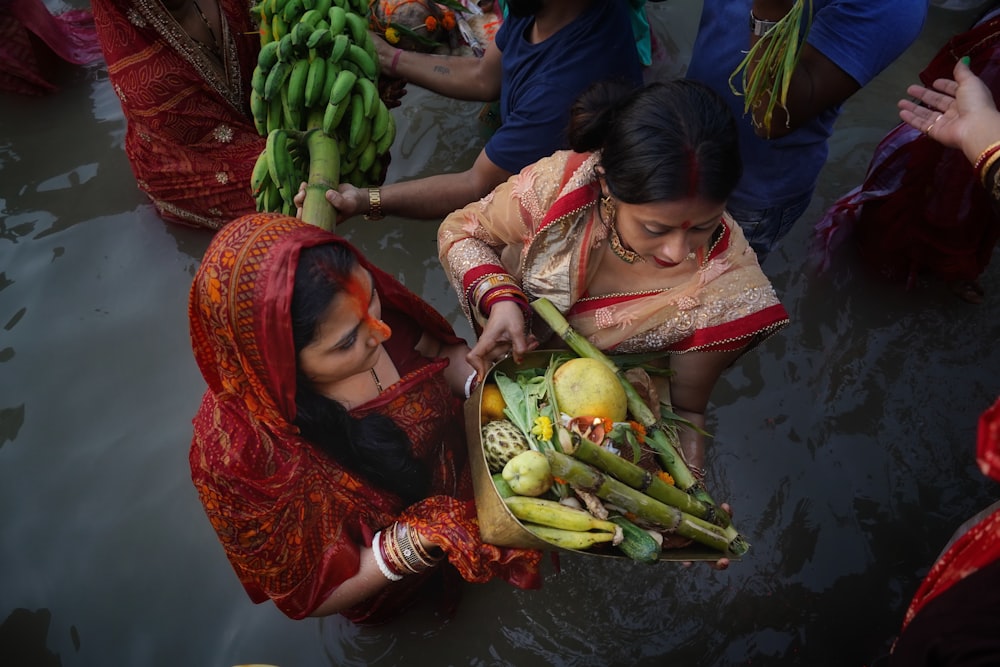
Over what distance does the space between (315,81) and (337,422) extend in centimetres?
115

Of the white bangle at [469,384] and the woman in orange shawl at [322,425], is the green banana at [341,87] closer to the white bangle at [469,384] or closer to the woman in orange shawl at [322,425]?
the woman in orange shawl at [322,425]

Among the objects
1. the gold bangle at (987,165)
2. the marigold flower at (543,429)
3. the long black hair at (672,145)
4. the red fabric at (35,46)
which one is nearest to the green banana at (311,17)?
the long black hair at (672,145)

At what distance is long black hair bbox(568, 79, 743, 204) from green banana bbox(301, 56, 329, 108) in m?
1.01

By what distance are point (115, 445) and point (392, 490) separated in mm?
1818

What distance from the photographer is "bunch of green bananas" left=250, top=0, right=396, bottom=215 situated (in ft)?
7.45

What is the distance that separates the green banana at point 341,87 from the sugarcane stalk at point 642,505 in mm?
1338

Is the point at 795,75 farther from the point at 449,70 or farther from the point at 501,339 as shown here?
the point at 449,70

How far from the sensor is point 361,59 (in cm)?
240

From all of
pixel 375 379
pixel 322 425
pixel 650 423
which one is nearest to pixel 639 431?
pixel 650 423

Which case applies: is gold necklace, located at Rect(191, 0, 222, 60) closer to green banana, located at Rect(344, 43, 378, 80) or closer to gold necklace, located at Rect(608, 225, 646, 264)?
green banana, located at Rect(344, 43, 378, 80)

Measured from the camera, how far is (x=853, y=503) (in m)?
3.16

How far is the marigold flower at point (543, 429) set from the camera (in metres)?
1.76

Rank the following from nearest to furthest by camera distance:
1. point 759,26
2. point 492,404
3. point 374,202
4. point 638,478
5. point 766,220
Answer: point 638,478 < point 492,404 < point 759,26 < point 374,202 < point 766,220

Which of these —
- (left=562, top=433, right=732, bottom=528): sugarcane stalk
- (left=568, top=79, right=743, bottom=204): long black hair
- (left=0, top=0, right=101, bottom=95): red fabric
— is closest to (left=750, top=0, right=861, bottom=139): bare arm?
(left=568, top=79, right=743, bottom=204): long black hair
